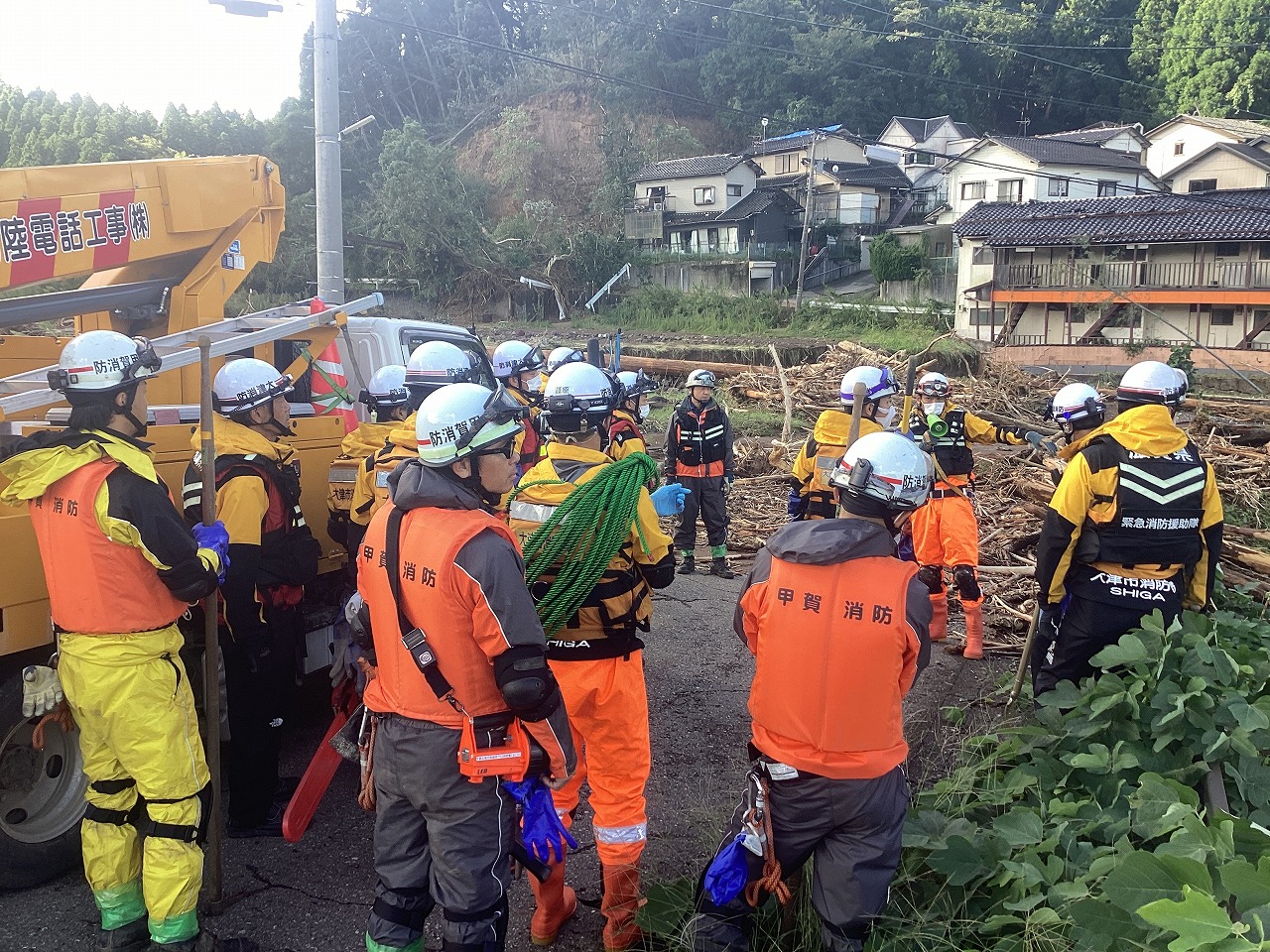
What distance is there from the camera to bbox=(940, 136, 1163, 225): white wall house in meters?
41.1

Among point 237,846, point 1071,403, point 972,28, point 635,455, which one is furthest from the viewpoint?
point 972,28

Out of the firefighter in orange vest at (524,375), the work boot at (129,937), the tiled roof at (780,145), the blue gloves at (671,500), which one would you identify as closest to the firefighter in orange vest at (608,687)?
the blue gloves at (671,500)

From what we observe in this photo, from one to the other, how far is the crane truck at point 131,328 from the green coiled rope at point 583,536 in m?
2.06

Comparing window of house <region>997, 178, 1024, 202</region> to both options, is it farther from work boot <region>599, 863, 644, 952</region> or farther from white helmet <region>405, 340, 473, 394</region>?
work boot <region>599, 863, 644, 952</region>

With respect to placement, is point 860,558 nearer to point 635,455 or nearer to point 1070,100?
point 635,455

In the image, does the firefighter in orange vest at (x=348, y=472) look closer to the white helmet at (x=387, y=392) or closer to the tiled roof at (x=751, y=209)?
the white helmet at (x=387, y=392)

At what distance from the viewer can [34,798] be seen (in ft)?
13.6

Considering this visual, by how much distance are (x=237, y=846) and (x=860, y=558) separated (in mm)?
3460

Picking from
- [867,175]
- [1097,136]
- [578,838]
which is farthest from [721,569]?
[1097,136]

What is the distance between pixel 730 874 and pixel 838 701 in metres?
0.72

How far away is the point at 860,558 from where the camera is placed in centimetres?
293

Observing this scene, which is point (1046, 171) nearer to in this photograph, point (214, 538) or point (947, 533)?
point (947, 533)

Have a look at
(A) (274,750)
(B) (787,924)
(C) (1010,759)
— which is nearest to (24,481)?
(A) (274,750)

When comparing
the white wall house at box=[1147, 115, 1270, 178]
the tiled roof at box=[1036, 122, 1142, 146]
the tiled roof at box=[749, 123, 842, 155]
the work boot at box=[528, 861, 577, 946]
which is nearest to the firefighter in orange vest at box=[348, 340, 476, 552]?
the work boot at box=[528, 861, 577, 946]
